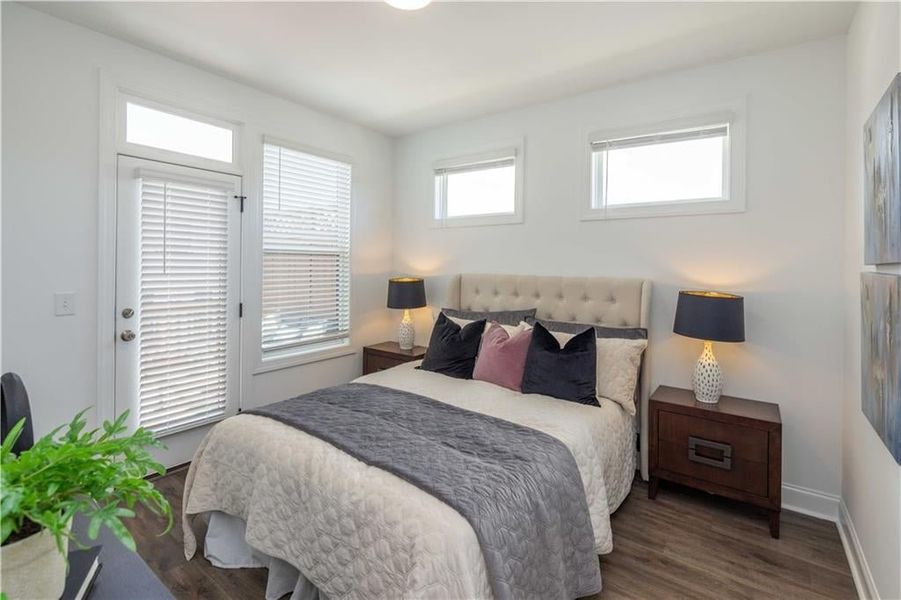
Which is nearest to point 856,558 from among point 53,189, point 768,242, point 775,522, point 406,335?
point 775,522

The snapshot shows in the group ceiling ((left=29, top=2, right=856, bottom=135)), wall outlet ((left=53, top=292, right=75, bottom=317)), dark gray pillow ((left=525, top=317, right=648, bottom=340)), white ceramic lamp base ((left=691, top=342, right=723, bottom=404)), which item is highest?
ceiling ((left=29, top=2, right=856, bottom=135))

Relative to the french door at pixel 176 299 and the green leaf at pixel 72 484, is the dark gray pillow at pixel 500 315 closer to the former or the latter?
the french door at pixel 176 299

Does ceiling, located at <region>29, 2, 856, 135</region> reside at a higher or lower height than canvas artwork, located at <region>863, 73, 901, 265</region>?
higher

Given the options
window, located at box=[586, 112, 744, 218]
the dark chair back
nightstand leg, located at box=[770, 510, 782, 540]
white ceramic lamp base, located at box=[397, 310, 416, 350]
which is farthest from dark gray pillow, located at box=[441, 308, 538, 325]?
the dark chair back

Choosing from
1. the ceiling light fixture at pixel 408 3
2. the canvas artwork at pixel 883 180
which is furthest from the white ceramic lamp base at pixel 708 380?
the ceiling light fixture at pixel 408 3

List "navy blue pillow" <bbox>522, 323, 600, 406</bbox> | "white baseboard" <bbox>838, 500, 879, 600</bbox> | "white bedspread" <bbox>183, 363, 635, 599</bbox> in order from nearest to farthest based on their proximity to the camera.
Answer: "white bedspread" <bbox>183, 363, 635, 599</bbox>, "white baseboard" <bbox>838, 500, 879, 600</bbox>, "navy blue pillow" <bbox>522, 323, 600, 406</bbox>

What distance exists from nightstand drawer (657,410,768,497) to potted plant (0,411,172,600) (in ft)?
8.59

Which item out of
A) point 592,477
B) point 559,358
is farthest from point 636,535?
point 559,358

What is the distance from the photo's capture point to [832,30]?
8.02ft

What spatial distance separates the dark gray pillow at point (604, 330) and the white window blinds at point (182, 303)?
8.04 feet

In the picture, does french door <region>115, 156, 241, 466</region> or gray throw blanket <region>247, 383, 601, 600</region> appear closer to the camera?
gray throw blanket <region>247, 383, 601, 600</region>

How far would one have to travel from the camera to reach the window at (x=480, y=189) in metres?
3.73

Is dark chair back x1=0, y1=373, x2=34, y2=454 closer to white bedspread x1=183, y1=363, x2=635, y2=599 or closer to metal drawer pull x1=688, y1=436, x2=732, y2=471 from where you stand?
white bedspread x1=183, y1=363, x2=635, y2=599

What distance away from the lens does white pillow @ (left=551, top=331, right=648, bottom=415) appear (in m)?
2.64
